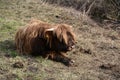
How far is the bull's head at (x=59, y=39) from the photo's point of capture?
630cm

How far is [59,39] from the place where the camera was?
6316mm

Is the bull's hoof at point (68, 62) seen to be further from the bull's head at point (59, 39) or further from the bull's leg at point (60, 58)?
the bull's head at point (59, 39)

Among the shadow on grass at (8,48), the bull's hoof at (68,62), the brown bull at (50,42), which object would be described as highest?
the brown bull at (50,42)

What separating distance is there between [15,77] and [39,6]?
16.7 ft

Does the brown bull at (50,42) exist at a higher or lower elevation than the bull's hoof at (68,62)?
higher

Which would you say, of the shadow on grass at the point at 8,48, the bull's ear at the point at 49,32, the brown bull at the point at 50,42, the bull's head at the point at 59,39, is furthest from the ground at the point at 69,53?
the bull's ear at the point at 49,32

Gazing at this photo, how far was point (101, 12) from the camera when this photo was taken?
11.3m

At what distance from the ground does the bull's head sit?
30 cm

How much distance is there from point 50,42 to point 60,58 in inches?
12.6

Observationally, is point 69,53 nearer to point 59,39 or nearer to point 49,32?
point 59,39

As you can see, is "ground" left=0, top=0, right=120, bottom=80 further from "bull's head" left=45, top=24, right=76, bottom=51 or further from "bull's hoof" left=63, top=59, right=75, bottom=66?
"bull's head" left=45, top=24, right=76, bottom=51

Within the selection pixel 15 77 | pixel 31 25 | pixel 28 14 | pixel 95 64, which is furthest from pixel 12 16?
pixel 15 77

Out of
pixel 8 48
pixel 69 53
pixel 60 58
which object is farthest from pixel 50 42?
pixel 8 48

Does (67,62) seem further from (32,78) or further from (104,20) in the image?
(104,20)
